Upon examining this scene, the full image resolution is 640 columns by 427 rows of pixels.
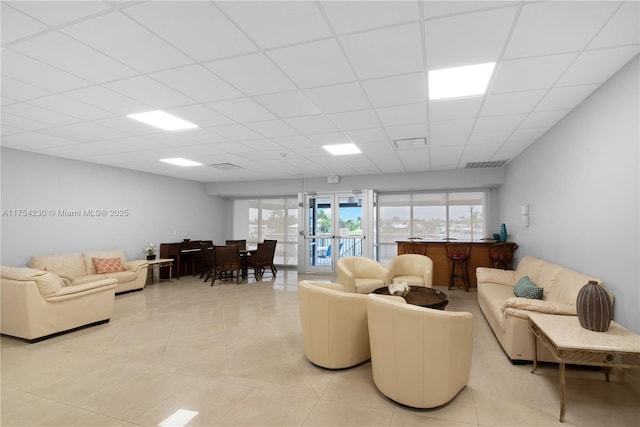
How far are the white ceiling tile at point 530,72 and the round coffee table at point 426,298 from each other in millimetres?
2433

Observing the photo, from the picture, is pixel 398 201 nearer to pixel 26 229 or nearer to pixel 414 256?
pixel 414 256

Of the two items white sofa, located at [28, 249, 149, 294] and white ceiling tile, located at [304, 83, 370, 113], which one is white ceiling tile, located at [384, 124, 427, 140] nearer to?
white ceiling tile, located at [304, 83, 370, 113]

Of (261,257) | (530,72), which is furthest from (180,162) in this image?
(530,72)

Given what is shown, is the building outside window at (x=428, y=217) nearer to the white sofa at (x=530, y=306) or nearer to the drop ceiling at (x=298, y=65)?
the drop ceiling at (x=298, y=65)

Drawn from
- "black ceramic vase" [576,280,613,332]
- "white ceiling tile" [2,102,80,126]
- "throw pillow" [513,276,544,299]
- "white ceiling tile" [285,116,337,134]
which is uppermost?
"white ceiling tile" [285,116,337,134]

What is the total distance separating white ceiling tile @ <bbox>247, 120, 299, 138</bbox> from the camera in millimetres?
4152

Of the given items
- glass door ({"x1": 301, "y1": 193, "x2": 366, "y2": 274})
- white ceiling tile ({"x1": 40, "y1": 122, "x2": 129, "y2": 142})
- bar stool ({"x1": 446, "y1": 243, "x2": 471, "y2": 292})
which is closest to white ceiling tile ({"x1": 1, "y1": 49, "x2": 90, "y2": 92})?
white ceiling tile ({"x1": 40, "y1": 122, "x2": 129, "y2": 142})

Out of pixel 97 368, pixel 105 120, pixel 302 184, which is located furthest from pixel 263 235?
pixel 97 368

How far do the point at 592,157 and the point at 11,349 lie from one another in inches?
273

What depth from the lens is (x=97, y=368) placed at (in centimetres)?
308

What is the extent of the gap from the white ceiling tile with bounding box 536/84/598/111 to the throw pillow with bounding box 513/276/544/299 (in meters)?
2.21

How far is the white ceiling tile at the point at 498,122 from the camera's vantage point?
153 inches

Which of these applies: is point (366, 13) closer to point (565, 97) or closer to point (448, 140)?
point (565, 97)

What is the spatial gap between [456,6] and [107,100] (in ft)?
11.7
